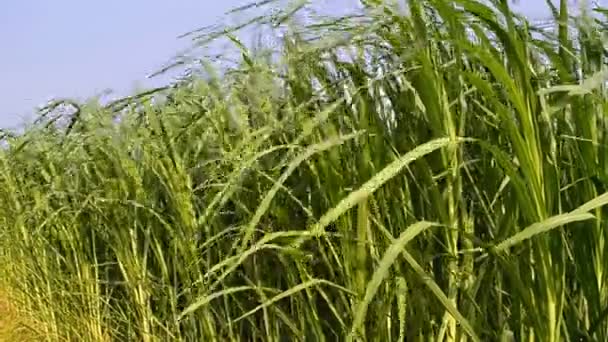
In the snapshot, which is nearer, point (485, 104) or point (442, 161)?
point (442, 161)

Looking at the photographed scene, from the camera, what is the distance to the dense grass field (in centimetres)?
121

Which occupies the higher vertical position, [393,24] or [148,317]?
[393,24]

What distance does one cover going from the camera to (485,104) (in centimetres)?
164

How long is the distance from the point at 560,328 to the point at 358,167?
44 centimetres

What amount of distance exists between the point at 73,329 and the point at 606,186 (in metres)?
2.58

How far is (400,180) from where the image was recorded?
1.59 metres

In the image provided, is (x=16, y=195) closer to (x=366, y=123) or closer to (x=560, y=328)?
(x=366, y=123)

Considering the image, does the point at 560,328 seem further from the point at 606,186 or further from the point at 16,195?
the point at 16,195

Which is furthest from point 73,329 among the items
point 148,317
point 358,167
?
point 358,167

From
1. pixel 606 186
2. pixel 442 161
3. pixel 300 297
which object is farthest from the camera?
pixel 300 297

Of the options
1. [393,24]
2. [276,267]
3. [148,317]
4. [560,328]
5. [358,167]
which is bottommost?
[148,317]

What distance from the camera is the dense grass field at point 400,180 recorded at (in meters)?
A: 1.21

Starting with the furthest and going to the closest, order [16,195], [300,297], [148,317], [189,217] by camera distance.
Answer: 1. [16,195]
2. [148,317]
3. [189,217]
4. [300,297]

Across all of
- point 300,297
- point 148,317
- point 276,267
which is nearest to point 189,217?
point 276,267
